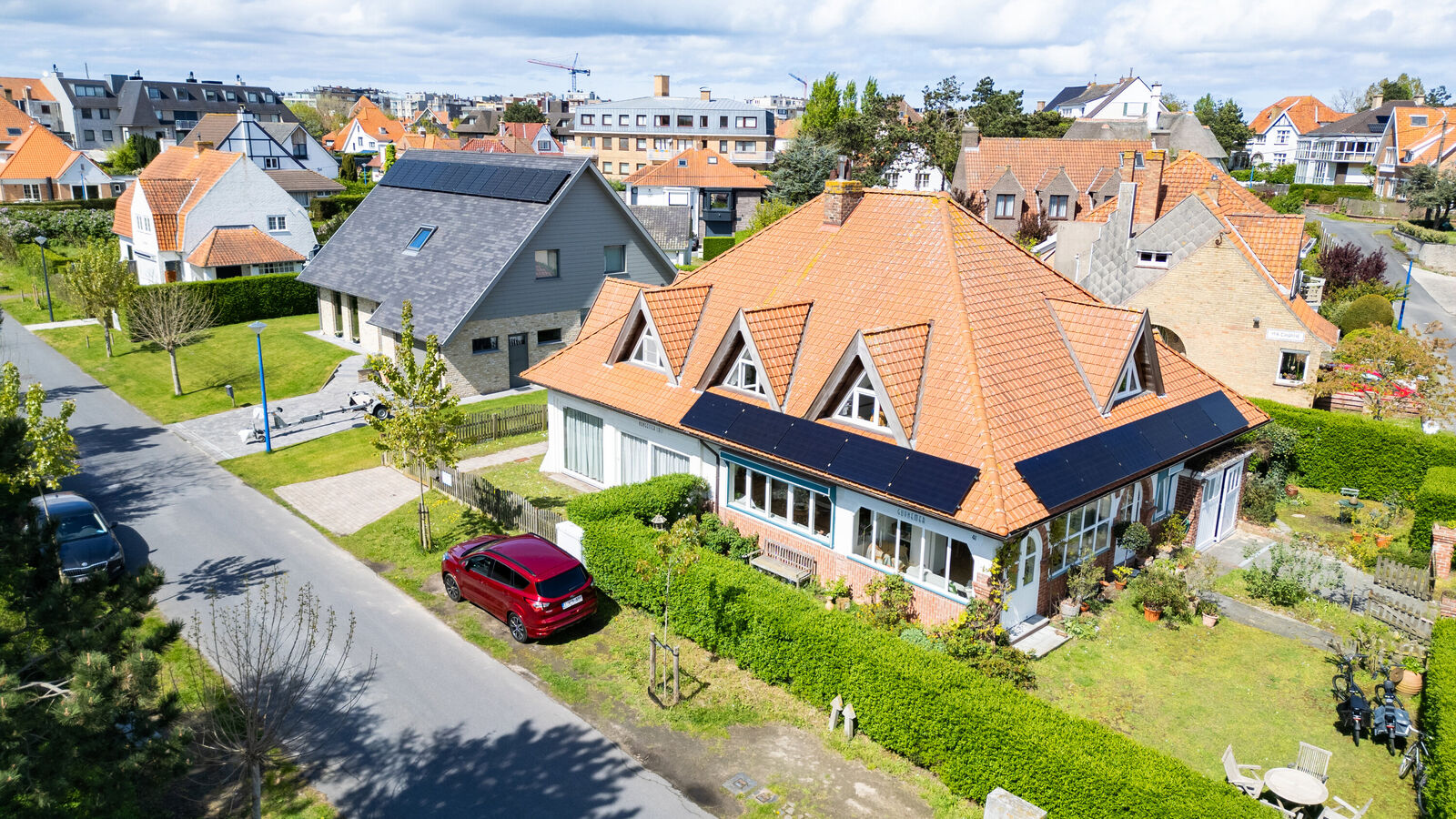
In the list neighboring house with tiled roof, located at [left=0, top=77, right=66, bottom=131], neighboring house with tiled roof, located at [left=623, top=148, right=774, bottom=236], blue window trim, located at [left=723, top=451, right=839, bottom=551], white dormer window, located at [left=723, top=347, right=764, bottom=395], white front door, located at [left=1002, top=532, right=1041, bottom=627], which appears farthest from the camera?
neighboring house with tiled roof, located at [left=0, top=77, right=66, bottom=131]

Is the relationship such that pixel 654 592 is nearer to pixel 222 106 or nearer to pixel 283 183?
pixel 283 183

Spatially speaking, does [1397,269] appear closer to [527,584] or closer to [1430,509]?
[1430,509]

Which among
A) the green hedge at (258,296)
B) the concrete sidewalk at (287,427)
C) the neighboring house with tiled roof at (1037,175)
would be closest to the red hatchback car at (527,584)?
the concrete sidewalk at (287,427)

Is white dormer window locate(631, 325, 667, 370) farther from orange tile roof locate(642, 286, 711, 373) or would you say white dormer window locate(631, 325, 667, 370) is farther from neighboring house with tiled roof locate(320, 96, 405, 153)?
neighboring house with tiled roof locate(320, 96, 405, 153)

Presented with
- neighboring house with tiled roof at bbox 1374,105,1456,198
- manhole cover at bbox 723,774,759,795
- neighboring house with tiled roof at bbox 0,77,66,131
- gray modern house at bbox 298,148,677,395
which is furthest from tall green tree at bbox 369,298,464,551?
neighboring house with tiled roof at bbox 0,77,66,131

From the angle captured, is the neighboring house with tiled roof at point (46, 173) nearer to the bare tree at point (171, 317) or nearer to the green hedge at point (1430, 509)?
the bare tree at point (171, 317)

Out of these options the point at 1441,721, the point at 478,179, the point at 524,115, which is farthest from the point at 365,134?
the point at 1441,721

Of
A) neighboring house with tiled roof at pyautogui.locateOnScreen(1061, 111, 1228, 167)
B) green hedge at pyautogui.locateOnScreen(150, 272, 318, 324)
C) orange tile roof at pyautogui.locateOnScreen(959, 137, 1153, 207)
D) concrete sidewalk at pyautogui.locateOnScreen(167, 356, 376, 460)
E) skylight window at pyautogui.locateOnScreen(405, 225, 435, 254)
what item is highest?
neighboring house with tiled roof at pyautogui.locateOnScreen(1061, 111, 1228, 167)
